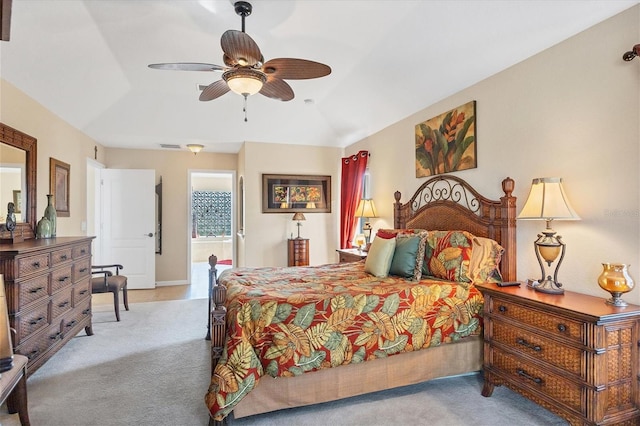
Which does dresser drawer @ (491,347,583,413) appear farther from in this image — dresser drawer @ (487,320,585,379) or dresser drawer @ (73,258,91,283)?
dresser drawer @ (73,258,91,283)

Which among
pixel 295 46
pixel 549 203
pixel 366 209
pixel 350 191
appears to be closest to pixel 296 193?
pixel 350 191

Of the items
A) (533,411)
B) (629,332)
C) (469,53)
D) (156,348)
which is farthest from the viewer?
(156,348)

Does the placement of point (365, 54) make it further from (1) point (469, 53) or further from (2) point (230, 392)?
(2) point (230, 392)

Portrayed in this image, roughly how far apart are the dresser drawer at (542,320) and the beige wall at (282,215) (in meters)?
3.78

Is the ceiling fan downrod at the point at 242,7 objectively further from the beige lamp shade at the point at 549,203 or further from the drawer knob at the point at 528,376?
the drawer knob at the point at 528,376

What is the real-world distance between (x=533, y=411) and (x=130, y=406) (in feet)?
9.01

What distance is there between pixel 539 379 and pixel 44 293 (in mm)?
3698

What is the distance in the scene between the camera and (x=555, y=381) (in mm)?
2070

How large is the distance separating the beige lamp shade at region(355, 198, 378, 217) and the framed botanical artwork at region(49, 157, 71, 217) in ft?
12.7

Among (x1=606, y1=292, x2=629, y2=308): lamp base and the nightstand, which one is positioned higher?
(x1=606, y1=292, x2=629, y2=308): lamp base

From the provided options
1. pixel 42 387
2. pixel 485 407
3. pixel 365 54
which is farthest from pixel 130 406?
pixel 365 54

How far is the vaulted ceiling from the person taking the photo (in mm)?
2658

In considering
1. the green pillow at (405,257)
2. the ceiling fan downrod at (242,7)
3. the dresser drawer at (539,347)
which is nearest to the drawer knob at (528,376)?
the dresser drawer at (539,347)

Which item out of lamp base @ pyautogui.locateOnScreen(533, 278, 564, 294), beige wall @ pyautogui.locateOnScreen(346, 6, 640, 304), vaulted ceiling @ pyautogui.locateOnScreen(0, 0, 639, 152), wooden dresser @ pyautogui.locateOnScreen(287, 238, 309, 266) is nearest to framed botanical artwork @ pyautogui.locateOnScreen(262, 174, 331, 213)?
wooden dresser @ pyautogui.locateOnScreen(287, 238, 309, 266)
